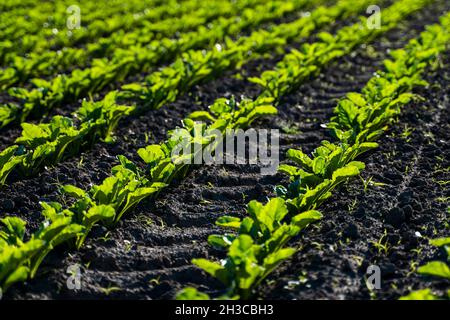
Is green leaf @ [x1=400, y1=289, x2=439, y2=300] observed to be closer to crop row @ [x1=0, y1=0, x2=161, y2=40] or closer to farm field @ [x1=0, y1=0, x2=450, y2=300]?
farm field @ [x1=0, y1=0, x2=450, y2=300]

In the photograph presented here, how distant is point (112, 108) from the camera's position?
6391mm

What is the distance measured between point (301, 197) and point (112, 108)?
8.12 feet

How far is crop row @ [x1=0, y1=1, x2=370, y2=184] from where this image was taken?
5.59m

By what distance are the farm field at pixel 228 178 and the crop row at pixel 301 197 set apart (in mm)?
15

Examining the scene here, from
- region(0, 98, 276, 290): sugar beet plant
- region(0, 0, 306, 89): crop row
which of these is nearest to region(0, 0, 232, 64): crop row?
region(0, 0, 306, 89): crop row

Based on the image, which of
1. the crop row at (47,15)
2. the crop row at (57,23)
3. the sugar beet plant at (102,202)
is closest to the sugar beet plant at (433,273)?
the sugar beet plant at (102,202)

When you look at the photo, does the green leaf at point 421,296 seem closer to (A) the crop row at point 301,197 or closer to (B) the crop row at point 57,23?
(A) the crop row at point 301,197

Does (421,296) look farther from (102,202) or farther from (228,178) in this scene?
(228,178)

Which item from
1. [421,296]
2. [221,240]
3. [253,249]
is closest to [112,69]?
[221,240]

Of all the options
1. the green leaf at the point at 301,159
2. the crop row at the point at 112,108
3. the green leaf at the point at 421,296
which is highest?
the crop row at the point at 112,108

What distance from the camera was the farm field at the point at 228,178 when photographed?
4102 mm

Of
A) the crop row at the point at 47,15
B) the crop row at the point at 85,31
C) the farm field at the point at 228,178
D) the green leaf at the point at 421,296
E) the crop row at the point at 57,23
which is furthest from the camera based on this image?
the crop row at the point at 47,15

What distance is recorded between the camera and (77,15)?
1292 cm
